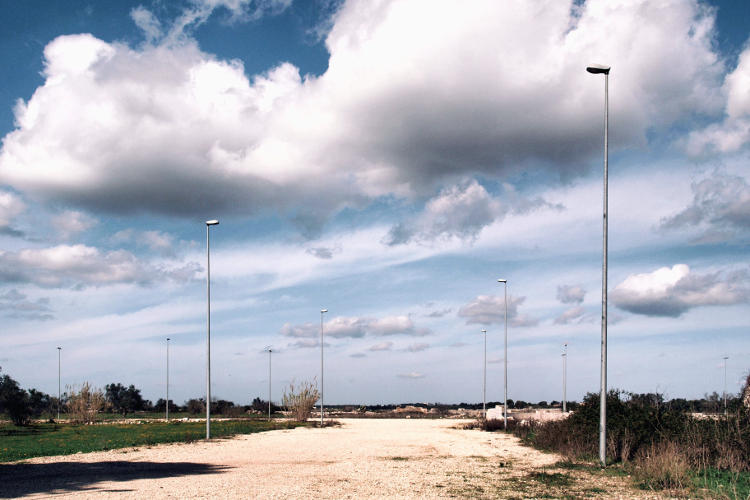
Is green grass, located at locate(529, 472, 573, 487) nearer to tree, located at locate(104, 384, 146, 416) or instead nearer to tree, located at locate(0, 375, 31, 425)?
tree, located at locate(0, 375, 31, 425)

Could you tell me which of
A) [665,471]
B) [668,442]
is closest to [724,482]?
[665,471]

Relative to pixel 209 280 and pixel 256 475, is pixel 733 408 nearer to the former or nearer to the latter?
pixel 256 475

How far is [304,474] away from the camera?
1922 cm

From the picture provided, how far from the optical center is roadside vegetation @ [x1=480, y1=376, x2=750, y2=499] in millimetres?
16594

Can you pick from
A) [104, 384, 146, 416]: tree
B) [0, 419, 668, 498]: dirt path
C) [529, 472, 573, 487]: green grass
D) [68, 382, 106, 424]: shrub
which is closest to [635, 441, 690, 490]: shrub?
[0, 419, 668, 498]: dirt path

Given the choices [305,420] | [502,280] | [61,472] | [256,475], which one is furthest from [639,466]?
[305,420]

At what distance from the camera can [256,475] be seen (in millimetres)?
18953

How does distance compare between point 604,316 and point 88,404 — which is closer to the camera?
point 604,316

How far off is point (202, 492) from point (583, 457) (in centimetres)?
1468

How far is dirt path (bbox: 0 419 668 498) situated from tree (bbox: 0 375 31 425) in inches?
1684

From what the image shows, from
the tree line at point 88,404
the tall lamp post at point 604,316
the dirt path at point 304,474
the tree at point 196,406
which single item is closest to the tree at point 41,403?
the tree line at point 88,404

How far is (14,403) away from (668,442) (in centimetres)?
6230

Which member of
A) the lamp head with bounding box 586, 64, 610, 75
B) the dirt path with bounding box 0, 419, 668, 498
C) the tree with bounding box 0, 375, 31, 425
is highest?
the lamp head with bounding box 586, 64, 610, 75

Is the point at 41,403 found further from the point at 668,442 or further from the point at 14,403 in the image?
the point at 668,442
